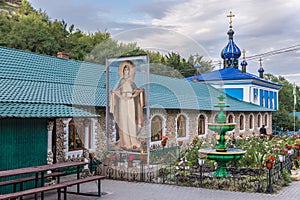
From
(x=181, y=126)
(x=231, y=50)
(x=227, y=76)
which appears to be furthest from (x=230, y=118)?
(x=231, y=50)

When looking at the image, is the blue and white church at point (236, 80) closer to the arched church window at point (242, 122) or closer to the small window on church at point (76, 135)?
the arched church window at point (242, 122)

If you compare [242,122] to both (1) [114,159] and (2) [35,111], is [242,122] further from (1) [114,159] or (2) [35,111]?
(2) [35,111]

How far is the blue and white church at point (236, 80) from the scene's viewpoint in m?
28.1

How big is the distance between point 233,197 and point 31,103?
593 cm

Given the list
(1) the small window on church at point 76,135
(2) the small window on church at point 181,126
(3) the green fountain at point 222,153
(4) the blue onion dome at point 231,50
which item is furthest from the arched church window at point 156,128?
(4) the blue onion dome at point 231,50

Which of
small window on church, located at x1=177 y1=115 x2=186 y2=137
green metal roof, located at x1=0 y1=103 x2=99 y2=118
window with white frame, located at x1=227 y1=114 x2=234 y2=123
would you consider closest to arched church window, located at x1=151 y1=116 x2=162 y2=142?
small window on church, located at x1=177 y1=115 x2=186 y2=137

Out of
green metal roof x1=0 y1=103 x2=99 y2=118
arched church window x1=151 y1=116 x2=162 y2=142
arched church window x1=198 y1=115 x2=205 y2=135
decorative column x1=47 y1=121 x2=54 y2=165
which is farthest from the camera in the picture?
arched church window x1=198 y1=115 x2=205 y2=135

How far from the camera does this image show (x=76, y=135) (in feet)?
40.5

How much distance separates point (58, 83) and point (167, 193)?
6.55 m

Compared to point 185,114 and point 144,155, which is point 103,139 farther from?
point 185,114

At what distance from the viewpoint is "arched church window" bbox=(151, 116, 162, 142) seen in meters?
15.9

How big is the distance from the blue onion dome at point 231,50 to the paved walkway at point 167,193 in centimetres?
2165

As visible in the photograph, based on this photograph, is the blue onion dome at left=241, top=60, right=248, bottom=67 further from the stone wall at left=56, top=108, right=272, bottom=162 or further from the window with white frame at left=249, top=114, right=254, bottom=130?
the window with white frame at left=249, top=114, right=254, bottom=130

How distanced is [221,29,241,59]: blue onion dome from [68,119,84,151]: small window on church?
21081 mm
